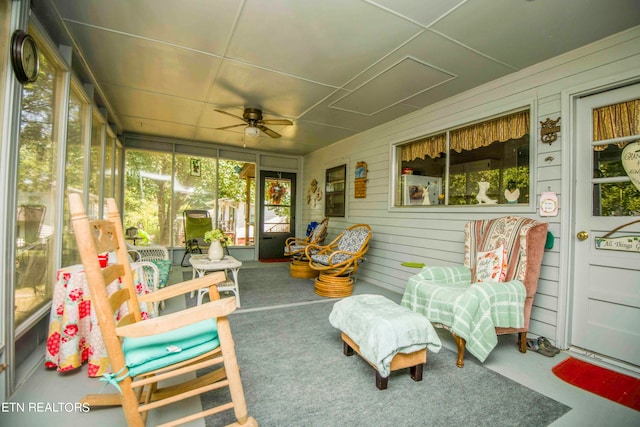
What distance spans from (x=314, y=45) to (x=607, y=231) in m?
2.80

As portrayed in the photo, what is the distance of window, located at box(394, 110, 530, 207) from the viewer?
9.32ft

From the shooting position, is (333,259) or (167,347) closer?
(167,347)

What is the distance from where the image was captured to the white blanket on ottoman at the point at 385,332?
176cm

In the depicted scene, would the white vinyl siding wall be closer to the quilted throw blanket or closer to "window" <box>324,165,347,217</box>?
"window" <box>324,165,347,217</box>

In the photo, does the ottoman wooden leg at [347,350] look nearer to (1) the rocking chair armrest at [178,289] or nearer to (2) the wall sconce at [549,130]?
(1) the rocking chair armrest at [178,289]

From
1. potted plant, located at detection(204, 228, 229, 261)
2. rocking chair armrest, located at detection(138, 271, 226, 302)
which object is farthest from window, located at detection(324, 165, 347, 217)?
rocking chair armrest, located at detection(138, 271, 226, 302)

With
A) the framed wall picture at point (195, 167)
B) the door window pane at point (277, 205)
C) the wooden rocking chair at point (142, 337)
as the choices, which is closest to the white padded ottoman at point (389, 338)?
the wooden rocking chair at point (142, 337)

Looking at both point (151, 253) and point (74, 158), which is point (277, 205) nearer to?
point (151, 253)

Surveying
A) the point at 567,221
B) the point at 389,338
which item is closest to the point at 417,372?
the point at 389,338

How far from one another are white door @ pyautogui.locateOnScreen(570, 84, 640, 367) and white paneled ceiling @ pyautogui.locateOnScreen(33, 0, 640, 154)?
0.66 meters

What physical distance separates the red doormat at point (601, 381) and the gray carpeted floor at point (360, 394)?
0.40 meters

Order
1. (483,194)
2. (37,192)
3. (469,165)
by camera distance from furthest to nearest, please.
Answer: (469,165) < (483,194) < (37,192)

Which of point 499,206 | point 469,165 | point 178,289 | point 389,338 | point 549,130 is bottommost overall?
point 389,338

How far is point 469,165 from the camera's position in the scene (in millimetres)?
3336
